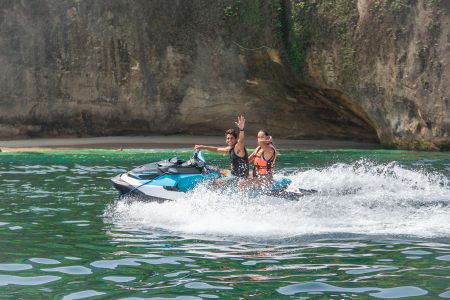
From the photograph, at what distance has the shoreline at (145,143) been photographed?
112ft

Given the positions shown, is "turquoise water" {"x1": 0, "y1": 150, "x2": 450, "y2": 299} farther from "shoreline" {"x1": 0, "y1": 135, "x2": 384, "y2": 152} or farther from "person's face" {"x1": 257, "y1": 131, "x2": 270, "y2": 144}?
"shoreline" {"x1": 0, "y1": 135, "x2": 384, "y2": 152}

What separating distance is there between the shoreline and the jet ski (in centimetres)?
2030

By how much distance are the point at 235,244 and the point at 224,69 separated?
91.2ft

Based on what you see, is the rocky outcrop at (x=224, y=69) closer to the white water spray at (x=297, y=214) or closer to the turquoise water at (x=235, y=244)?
the turquoise water at (x=235, y=244)

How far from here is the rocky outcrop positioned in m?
31.5

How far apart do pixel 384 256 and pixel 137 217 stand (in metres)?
4.78

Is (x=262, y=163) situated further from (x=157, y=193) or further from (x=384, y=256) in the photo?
(x=384, y=256)

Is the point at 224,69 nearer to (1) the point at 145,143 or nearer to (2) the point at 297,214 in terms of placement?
(1) the point at 145,143

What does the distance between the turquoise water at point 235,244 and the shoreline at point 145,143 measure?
1852 centimetres

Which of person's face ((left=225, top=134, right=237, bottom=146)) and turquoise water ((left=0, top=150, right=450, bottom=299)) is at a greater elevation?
person's face ((left=225, top=134, right=237, bottom=146))

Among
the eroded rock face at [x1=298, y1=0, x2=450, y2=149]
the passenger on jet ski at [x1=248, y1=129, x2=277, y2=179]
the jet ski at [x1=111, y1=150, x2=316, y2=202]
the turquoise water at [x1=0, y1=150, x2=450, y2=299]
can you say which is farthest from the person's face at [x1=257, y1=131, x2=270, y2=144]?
the eroded rock face at [x1=298, y1=0, x2=450, y2=149]

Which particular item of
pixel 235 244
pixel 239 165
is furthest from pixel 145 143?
pixel 235 244

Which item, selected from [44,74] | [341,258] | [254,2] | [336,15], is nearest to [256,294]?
[341,258]

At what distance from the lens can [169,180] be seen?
12555mm
